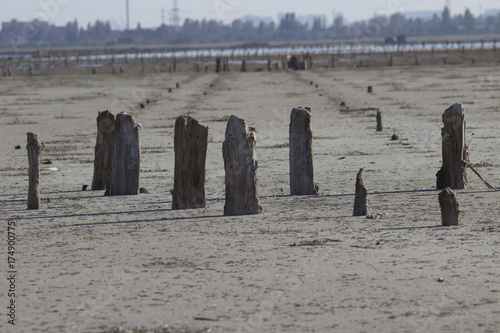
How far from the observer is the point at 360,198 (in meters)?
9.83

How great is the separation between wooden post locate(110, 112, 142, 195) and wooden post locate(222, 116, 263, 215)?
179 cm

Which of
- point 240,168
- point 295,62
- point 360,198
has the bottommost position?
point 360,198

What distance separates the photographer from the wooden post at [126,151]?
11242 millimetres

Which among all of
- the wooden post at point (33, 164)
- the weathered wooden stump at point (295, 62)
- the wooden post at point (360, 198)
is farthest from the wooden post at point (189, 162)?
the weathered wooden stump at point (295, 62)

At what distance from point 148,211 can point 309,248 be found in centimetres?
285

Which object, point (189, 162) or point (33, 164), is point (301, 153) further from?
point (33, 164)

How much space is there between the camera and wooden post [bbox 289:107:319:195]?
1096 centimetres

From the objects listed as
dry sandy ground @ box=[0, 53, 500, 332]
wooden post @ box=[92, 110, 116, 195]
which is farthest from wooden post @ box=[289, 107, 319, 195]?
wooden post @ box=[92, 110, 116, 195]

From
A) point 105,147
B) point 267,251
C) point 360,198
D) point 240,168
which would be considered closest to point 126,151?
point 105,147

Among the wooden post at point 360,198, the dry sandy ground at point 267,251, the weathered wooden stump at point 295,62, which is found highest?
the weathered wooden stump at point 295,62

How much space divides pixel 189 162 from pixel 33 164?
1873mm

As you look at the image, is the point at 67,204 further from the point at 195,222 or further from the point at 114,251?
the point at 114,251

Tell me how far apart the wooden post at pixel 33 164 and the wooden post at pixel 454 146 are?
5249mm

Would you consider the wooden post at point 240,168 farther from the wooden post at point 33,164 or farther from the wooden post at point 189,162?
the wooden post at point 33,164
